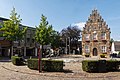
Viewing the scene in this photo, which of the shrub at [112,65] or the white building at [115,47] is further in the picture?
the white building at [115,47]

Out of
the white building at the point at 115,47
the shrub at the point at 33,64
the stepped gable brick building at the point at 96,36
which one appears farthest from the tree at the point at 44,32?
the white building at the point at 115,47

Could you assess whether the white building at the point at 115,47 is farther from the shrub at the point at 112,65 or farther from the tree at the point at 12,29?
the shrub at the point at 112,65

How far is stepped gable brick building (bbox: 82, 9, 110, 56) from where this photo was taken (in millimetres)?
50062

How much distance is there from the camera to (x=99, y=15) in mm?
51156

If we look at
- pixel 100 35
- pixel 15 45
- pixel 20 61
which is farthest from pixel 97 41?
pixel 20 61

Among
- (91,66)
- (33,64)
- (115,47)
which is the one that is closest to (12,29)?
(33,64)

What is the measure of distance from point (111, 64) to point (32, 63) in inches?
303

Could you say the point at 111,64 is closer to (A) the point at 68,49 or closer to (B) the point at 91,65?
(B) the point at 91,65

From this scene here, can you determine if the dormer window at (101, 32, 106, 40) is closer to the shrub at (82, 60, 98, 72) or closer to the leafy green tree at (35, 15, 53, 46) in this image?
the leafy green tree at (35, 15, 53, 46)

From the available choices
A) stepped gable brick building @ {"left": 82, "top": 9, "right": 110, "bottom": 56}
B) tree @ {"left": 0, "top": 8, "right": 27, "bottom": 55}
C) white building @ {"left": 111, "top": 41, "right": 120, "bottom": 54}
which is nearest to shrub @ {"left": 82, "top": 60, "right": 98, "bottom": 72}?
tree @ {"left": 0, "top": 8, "right": 27, "bottom": 55}

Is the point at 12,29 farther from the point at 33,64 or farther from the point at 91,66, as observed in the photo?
Result: the point at 91,66

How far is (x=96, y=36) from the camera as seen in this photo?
169ft

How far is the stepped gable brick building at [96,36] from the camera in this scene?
164 feet

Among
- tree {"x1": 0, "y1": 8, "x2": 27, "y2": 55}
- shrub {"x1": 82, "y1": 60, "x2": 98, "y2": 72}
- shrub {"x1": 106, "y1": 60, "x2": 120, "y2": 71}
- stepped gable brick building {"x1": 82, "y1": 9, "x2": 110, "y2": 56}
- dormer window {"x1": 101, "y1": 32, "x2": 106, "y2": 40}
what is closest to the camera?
shrub {"x1": 82, "y1": 60, "x2": 98, "y2": 72}
